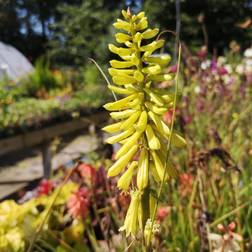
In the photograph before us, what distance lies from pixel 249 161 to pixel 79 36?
19.2 meters

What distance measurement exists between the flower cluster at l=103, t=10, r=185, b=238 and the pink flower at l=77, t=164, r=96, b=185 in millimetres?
1503

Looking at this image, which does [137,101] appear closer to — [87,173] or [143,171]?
[143,171]

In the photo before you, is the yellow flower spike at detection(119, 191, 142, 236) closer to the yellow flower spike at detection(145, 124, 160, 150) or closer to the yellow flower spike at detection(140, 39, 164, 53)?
the yellow flower spike at detection(145, 124, 160, 150)

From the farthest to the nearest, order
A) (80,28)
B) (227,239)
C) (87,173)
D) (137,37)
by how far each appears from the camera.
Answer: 1. (80,28)
2. (87,173)
3. (227,239)
4. (137,37)

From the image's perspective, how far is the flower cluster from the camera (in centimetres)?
82

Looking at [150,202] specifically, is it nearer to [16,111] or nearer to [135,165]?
[135,165]

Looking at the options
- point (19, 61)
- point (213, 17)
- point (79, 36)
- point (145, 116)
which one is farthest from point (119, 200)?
point (213, 17)

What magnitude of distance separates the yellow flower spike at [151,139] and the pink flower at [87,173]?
154cm

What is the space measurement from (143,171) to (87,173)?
1614mm

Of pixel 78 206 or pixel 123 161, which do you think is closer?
pixel 123 161

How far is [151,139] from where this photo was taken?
2.74ft

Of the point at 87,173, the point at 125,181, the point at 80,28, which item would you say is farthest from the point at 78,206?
the point at 80,28

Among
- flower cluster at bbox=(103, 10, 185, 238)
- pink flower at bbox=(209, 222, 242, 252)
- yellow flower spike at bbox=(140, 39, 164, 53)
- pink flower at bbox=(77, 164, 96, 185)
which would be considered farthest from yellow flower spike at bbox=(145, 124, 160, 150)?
pink flower at bbox=(77, 164, 96, 185)

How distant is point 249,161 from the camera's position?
8.45 feet
